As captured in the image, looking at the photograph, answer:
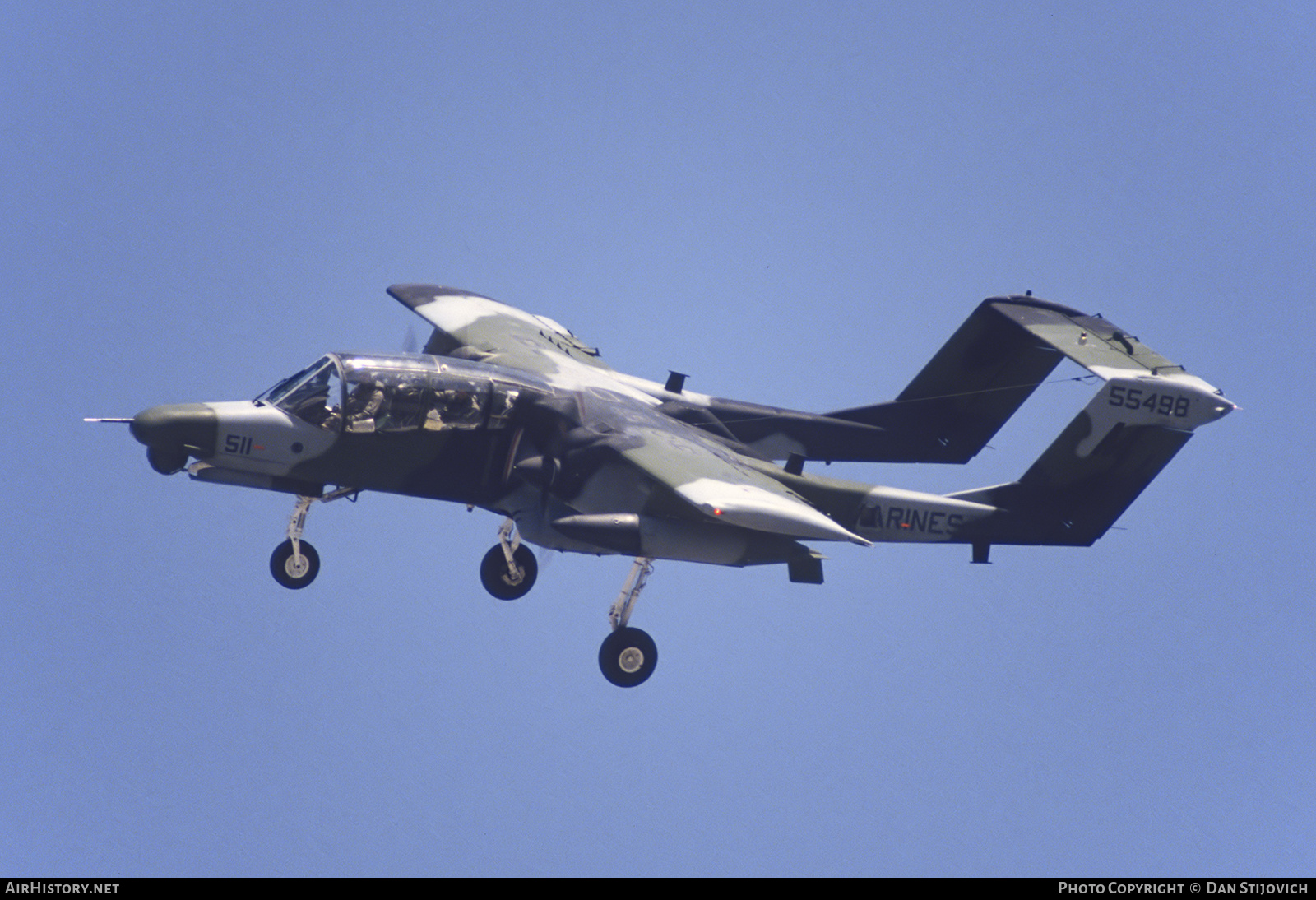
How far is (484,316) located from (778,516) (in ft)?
41.3

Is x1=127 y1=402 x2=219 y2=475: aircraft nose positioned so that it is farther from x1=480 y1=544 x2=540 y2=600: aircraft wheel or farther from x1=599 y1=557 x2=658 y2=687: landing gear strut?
x1=599 y1=557 x2=658 y2=687: landing gear strut

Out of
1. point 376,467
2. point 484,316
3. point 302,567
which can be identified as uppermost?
point 484,316

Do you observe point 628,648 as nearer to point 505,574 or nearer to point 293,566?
Answer: point 505,574

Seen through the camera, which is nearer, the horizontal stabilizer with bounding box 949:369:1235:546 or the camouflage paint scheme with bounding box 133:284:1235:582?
the camouflage paint scheme with bounding box 133:284:1235:582

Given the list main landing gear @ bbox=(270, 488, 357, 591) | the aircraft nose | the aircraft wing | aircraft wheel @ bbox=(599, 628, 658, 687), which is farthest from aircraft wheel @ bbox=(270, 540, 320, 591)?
aircraft wheel @ bbox=(599, 628, 658, 687)

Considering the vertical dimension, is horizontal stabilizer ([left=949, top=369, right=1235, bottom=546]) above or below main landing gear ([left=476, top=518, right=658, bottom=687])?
above

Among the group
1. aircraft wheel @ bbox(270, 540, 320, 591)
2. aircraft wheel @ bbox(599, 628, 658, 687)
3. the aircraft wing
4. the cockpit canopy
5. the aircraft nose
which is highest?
the aircraft wing

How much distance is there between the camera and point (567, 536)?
3162 cm

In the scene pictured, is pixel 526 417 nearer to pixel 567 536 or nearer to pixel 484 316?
pixel 567 536

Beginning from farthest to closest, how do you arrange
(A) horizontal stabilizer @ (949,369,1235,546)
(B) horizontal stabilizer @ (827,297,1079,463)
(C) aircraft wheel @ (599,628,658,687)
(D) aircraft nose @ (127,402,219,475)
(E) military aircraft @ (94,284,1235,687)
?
(B) horizontal stabilizer @ (827,297,1079,463) → (A) horizontal stabilizer @ (949,369,1235,546) → (C) aircraft wheel @ (599,628,658,687) → (D) aircraft nose @ (127,402,219,475) → (E) military aircraft @ (94,284,1235,687)

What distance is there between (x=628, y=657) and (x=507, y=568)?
4068 millimetres

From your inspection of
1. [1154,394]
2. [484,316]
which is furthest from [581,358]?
[1154,394]

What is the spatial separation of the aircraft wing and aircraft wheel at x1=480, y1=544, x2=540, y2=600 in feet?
11.4

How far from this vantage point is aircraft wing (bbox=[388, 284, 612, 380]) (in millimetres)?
38031
